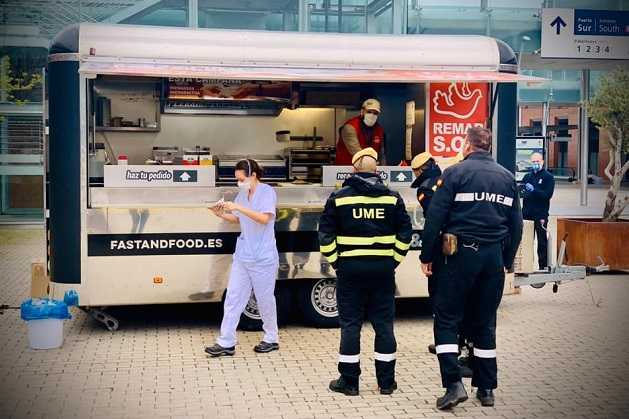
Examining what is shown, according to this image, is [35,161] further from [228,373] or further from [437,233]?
[437,233]

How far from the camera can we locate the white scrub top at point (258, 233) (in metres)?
8.05

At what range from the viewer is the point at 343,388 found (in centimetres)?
682

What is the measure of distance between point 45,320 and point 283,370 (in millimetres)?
2206

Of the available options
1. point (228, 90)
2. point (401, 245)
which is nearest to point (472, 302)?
point (401, 245)

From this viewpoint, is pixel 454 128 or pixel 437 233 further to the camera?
pixel 454 128

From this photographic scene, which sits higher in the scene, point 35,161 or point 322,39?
point 322,39

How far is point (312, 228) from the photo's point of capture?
352 inches

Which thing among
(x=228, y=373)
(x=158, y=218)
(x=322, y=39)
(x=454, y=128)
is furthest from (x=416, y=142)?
(x=228, y=373)

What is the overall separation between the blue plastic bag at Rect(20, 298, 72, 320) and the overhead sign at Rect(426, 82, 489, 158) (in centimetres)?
388

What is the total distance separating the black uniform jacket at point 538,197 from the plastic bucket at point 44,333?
6.51m

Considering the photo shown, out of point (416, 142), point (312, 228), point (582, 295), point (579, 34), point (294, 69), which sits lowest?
point (582, 295)

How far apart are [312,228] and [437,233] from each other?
8.41ft

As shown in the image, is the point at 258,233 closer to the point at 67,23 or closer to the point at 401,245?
the point at 401,245

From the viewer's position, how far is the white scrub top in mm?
8055
